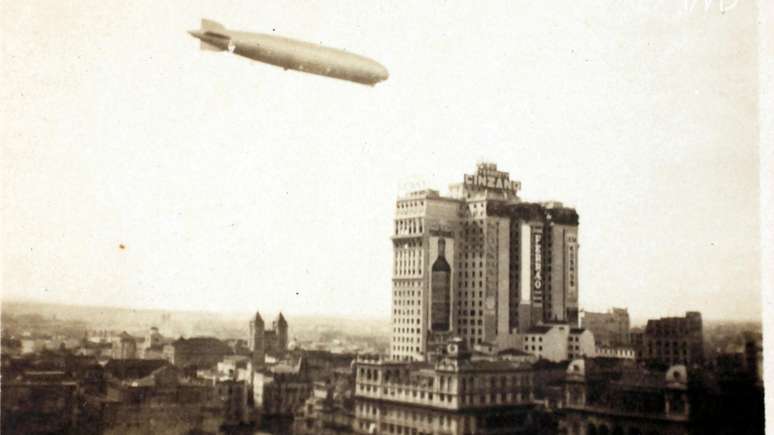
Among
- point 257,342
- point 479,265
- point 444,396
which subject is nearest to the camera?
point 257,342

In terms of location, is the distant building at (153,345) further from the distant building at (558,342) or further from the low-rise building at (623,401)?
the low-rise building at (623,401)

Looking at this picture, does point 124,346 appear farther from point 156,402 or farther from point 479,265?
point 479,265

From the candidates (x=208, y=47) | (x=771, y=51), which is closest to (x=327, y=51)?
(x=208, y=47)

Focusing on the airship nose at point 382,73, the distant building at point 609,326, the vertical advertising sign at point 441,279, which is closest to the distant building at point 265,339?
the vertical advertising sign at point 441,279

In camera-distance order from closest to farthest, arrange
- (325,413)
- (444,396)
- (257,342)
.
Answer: (257,342), (325,413), (444,396)

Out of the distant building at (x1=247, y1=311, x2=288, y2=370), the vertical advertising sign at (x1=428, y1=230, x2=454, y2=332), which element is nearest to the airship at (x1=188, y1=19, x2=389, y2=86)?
the vertical advertising sign at (x1=428, y1=230, x2=454, y2=332)

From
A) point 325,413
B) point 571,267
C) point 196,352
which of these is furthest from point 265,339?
point 571,267

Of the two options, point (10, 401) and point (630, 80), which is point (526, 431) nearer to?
point (630, 80)
